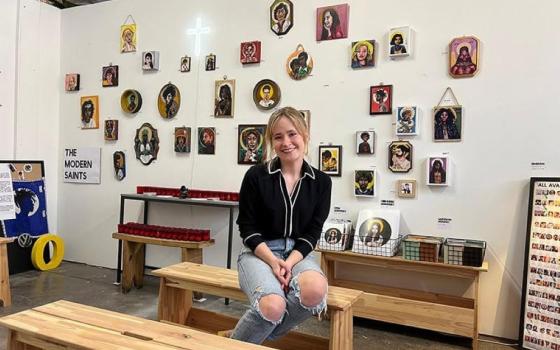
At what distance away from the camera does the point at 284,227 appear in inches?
81.7

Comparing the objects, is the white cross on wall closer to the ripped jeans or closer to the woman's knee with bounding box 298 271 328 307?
the ripped jeans

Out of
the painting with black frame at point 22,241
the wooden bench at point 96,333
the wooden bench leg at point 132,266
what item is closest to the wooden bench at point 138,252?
the wooden bench leg at point 132,266

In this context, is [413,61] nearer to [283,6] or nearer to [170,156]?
[283,6]

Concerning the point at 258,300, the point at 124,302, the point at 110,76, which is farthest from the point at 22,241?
the point at 258,300

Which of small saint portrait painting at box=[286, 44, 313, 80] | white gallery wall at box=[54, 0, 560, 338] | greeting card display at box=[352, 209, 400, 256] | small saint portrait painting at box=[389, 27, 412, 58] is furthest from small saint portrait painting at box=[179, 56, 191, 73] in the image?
greeting card display at box=[352, 209, 400, 256]

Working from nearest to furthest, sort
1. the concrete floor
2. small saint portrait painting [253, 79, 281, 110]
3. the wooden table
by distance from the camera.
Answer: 1. the wooden table
2. the concrete floor
3. small saint portrait painting [253, 79, 281, 110]

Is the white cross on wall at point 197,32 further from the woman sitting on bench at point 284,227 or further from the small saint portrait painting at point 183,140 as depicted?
the woman sitting on bench at point 284,227

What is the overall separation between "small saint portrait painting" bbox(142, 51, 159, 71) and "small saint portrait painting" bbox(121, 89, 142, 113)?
29 centimetres

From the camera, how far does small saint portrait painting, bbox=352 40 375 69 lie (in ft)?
10.9

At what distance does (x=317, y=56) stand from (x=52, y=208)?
3358mm

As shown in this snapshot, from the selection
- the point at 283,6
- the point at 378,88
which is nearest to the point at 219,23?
the point at 283,6

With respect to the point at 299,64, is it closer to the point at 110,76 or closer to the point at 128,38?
the point at 128,38

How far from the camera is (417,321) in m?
2.86

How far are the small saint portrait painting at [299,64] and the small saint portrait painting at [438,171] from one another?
3.96ft
